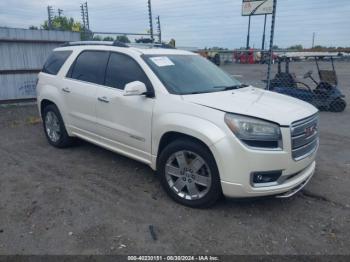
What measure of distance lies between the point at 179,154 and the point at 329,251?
1.73 metres

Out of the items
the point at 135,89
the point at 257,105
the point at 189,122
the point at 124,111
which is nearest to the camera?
the point at 189,122

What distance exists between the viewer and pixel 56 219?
3.42m

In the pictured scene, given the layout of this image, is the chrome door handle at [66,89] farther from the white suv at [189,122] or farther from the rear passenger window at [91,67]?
the rear passenger window at [91,67]

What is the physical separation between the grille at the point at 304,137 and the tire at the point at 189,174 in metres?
0.86

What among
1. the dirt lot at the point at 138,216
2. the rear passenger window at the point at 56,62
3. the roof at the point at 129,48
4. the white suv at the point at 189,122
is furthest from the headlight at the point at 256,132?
the rear passenger window at the point at 56,62

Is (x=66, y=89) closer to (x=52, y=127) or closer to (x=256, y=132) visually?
(x=52, y=127)

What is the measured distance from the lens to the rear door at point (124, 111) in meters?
3.95

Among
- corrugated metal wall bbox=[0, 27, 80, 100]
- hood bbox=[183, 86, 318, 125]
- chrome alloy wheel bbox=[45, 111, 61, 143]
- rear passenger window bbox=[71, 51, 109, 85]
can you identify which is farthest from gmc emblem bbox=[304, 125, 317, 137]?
A: corrugated metal wall bbox=[0, 27, 80, 100]

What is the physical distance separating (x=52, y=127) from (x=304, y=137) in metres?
4.19

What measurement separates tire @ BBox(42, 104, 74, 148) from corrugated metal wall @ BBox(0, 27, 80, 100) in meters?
4.08

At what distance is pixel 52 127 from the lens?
571cm

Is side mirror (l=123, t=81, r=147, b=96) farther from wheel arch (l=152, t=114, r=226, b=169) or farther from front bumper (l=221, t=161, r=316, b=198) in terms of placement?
front bumper (l=221, t=161, r=316, b=198)

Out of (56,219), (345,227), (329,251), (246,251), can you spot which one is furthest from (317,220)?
(56,219)

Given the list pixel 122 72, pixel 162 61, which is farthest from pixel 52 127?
pixel 162 61
